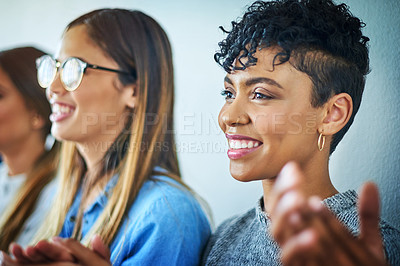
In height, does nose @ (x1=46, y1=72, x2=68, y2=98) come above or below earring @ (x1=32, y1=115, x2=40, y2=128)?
above

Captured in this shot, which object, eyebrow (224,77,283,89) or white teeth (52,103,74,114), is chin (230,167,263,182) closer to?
eyebrow (224,77,283,89)

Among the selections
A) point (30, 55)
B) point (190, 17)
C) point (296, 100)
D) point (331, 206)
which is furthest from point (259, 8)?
point (30, 55)

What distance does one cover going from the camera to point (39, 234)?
1.59 meters

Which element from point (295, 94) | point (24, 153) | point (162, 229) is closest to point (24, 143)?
point (24, 153)

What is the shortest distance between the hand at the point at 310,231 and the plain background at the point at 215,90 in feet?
2.28

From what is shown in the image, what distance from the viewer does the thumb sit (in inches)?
22.9

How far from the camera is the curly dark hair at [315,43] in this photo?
1.00 metres

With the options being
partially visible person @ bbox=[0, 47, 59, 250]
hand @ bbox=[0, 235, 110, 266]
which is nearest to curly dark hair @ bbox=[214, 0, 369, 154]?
hand @ bbox=[0, 235, 110, 266]

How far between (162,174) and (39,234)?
0.56 meters

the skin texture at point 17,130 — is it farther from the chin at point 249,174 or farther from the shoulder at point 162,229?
the chin at point 249,174

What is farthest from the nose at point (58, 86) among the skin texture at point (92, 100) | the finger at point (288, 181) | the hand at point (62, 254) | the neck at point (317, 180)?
the finger at point (288, 181)

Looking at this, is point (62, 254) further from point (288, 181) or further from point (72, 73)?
point (72, 73)

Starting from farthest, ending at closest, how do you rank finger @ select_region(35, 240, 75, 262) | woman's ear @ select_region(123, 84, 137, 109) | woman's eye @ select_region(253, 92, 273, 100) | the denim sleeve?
woman's ear @ select_region(123, 84, 137, 109) → the denim sleeve → woman's eye @ select_region(253, 92, 273, 100) → finger @ select_region(35, 240, 75, 262)

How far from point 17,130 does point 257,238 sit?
4.31ft
